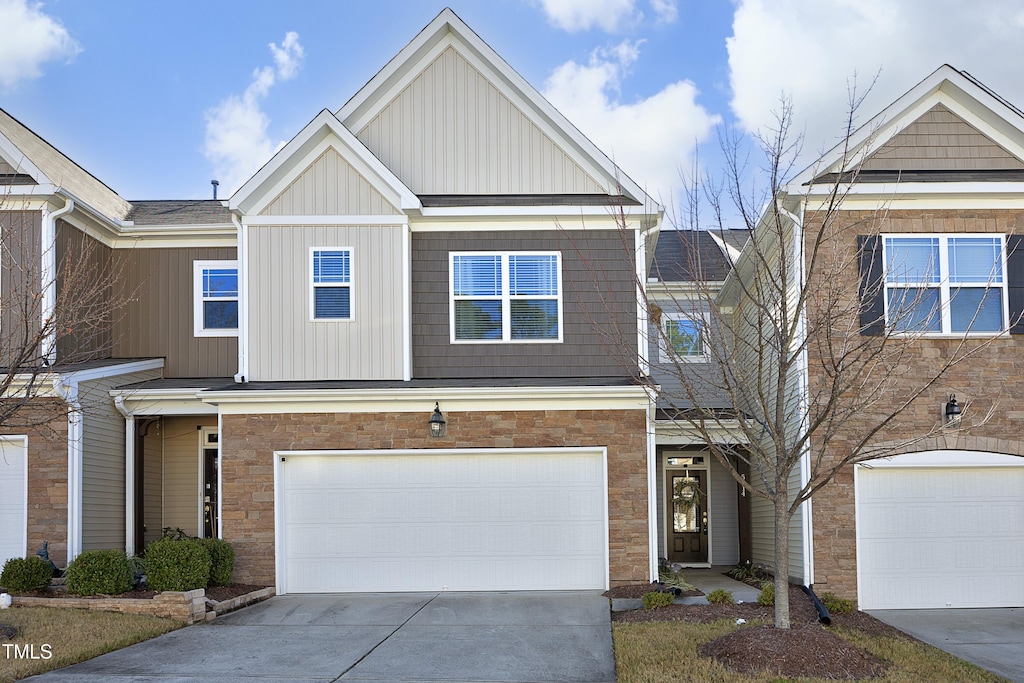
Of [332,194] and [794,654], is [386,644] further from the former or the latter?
[332,194]

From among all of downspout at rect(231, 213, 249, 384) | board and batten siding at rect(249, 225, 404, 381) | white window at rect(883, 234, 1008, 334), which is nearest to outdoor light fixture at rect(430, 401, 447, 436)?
board and batten siding at rect(249, 225, 404, 381)

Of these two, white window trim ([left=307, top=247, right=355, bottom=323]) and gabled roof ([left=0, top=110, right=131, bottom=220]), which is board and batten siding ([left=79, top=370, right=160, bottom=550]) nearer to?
gabled roof ([left=0, top=110, right=131, bottom=220])

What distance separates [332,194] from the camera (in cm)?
1539

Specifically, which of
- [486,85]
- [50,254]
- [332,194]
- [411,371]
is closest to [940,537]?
[411,371]

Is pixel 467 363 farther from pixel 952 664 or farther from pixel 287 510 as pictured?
pixel 952 664

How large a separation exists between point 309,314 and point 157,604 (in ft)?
15.6

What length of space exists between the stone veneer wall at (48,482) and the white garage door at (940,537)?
37.0ft

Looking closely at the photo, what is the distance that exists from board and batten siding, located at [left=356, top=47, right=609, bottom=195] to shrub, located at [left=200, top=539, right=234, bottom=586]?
239 inches

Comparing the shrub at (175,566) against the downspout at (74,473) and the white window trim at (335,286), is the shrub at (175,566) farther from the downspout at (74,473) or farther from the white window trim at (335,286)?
the white window trim at (335,286)

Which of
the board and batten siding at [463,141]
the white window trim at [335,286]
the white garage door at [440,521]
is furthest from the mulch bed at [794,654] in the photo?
the board and batten siding at [463,141]

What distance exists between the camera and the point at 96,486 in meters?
15.6

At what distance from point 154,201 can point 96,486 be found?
735cm

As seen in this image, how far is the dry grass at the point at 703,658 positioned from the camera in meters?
9.31

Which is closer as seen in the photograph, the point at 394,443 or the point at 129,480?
the point at 394,443
